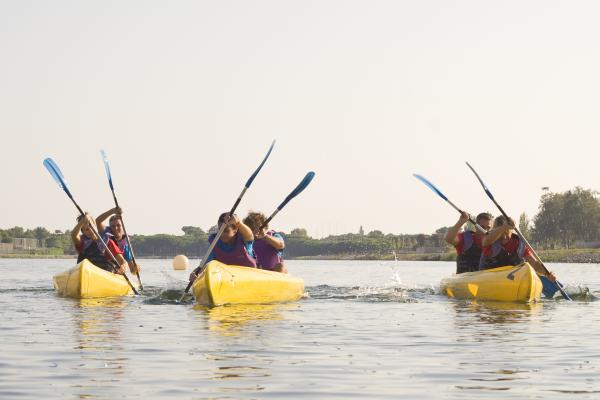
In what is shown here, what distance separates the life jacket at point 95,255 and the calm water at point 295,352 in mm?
3438

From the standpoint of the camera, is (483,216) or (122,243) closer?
(483,216)

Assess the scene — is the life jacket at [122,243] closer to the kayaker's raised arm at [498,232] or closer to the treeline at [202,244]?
the kayaker's raised arm at [498,232]

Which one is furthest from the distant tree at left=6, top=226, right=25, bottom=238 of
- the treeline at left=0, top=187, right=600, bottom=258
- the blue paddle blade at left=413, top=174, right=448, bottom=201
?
the blue paddle blade at left=413, top=174, right=448, bottom=201

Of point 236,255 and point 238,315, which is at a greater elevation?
point 236,255

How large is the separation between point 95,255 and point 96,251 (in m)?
0.09

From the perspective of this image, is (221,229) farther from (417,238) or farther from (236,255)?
(417,238)

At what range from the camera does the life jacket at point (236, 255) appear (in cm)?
1686

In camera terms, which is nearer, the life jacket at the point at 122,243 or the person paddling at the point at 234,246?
the person paddling at the point at 234,246

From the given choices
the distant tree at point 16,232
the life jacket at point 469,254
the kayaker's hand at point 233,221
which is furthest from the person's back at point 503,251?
the distant tree at point 16,232

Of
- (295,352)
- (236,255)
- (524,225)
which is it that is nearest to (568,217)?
(524,225)

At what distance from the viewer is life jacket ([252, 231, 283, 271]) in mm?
18094

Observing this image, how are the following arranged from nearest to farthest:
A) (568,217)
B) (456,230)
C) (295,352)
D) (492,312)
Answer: (295,352)
(492,312)
(456,230)
(568,217)

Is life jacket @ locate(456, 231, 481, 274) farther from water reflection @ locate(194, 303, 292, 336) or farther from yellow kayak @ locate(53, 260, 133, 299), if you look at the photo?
yellow kayak @ locate(53, 260, 133, 299)

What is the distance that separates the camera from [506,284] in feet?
59.7
